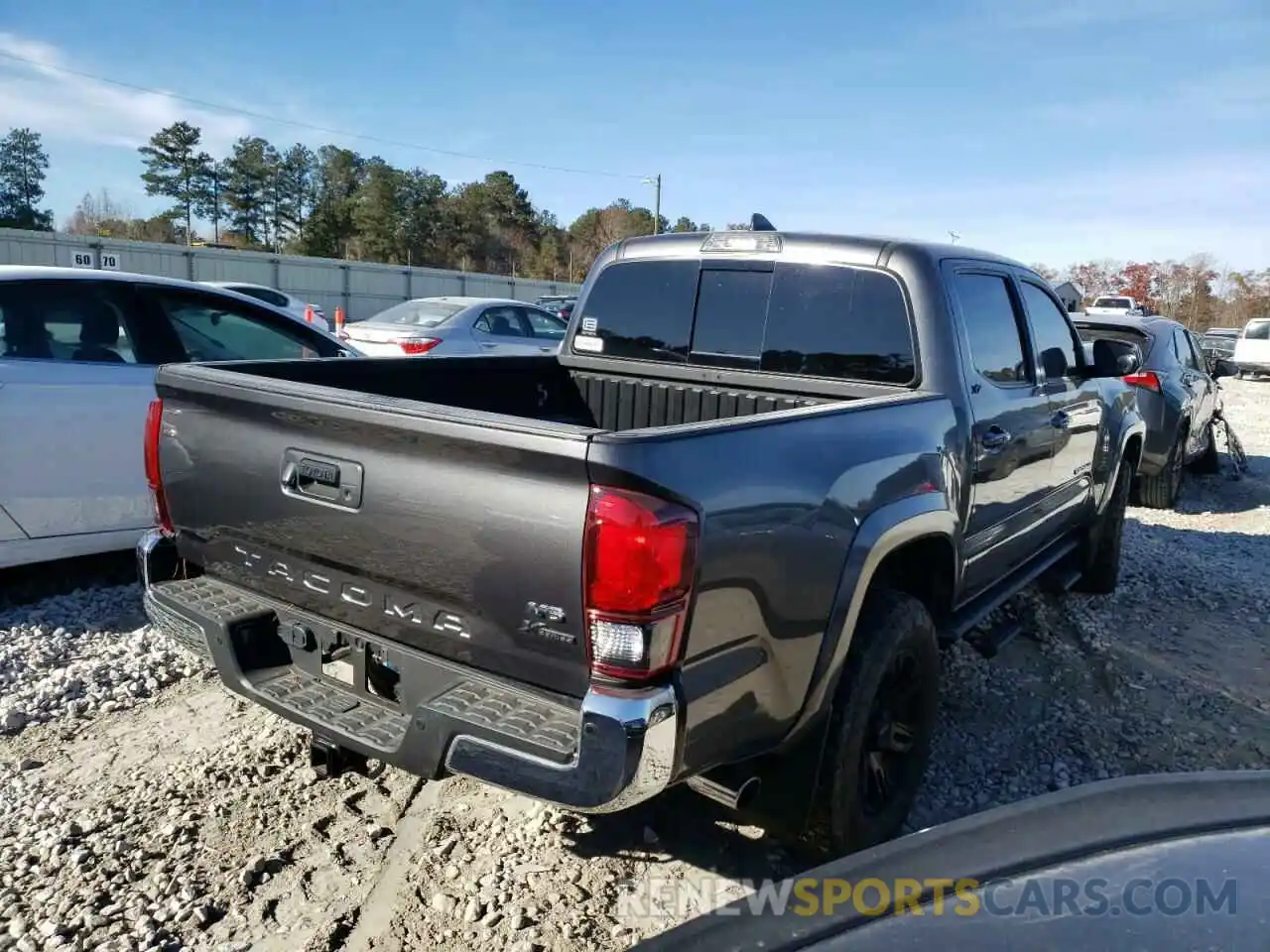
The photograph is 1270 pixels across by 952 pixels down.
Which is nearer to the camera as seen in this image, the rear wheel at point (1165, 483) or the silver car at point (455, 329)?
the rear wheel at point (1165, 483)

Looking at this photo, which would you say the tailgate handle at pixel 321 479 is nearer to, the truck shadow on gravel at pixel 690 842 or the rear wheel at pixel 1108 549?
the truck shadow on gravel at pixel 690 842

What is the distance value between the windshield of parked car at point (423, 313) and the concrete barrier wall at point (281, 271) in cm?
1682

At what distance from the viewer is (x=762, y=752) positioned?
2420 millimetres

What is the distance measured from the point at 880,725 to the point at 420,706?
1.54 metres

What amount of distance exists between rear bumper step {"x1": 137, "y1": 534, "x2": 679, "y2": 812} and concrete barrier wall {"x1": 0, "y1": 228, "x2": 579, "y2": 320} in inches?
1055

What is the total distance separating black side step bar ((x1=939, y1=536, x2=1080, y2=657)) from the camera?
351 centimetres

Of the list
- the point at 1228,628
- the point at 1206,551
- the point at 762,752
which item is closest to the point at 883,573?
the point at 762,752

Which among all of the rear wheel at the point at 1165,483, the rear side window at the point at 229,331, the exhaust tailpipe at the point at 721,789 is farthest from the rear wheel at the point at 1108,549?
the rear side window at the point at 229,331

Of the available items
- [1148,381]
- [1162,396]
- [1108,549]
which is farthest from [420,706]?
[1162,396]

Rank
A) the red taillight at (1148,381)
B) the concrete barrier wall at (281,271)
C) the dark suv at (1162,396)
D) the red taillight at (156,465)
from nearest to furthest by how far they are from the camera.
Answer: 1. the red taillight at (156,465)
2. the red taillight at (1148,381)
3. the dark suv at (1162,396)
4. the concrete barrier wall at (281,271)

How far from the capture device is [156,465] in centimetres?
310

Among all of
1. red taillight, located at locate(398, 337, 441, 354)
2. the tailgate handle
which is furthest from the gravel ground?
red taillight, located at locate(398, 337, 441, 354)

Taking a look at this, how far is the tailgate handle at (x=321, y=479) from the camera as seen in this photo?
95.7 inches

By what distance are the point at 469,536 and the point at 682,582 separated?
1.78ft
